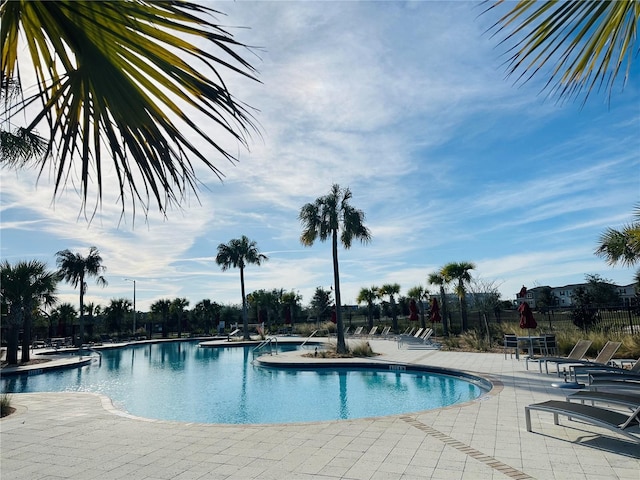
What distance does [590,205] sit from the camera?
12.8 metres

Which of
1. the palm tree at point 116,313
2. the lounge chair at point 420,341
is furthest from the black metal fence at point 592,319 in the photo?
the palm tree at point 116,313

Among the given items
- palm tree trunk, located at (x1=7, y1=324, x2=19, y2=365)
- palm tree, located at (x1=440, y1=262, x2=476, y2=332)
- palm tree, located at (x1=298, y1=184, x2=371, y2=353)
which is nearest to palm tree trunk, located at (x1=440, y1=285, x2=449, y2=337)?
palm tree, located at (x1=440, y1=262, x2=476, y2=332)

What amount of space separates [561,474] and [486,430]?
171 centimetres

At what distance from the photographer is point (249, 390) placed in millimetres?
12875

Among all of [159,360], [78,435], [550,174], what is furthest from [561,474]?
[159,360]

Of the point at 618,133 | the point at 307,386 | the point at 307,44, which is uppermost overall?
the point at 618,133

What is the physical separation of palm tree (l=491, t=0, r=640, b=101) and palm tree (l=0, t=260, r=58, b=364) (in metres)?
19.9

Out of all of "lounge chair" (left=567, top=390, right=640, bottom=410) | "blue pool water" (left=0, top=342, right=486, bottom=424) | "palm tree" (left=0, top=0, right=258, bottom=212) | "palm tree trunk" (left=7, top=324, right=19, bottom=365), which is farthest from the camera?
"palm tree trunk" (left=7, top=324, right=19, bottom=365)

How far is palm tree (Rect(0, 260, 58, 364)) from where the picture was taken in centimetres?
1719

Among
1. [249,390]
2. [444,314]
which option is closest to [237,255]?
[444,314]

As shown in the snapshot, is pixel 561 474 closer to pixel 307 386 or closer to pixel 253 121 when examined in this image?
pixel 253 121

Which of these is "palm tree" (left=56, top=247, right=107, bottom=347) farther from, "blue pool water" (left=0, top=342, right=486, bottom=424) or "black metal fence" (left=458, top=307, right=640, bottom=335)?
"black metal fence" (left=458, top=307, right=640, bottom=335)

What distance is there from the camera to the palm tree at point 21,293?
1719 centimetres

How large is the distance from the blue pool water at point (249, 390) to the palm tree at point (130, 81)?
28.4 feet
